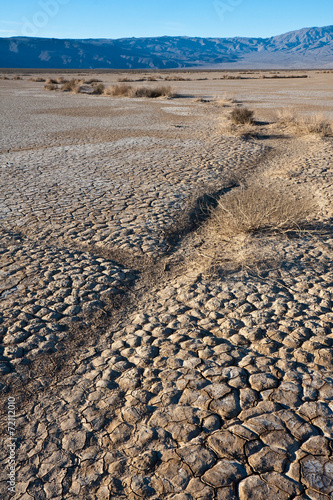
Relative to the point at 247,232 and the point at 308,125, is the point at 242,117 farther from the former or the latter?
the point at 247,232

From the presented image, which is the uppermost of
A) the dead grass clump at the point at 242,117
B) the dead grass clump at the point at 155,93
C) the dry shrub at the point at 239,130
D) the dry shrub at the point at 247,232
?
the dead grass clump at the point at 155,93

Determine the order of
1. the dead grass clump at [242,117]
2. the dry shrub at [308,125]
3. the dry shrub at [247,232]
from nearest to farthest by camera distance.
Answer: the dry shrub at [247,232] → the dry shrub at [308,125] → the dead grass clump at [242,117]

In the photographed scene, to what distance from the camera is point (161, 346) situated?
121 inches

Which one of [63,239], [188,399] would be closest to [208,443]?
[188,399]

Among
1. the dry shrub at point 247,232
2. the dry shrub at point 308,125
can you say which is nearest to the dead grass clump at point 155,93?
the dry shrub at point 308,125

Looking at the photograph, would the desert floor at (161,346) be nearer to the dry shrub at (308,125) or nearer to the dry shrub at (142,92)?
the dry shrub at (308,125)

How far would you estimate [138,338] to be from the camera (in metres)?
3.18

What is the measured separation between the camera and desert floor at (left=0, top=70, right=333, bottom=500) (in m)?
2.16

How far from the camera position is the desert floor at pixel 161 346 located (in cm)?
216

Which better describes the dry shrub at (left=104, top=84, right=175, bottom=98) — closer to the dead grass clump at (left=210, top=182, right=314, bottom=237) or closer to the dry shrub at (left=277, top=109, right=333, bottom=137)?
the dry shrub at (left=277, top=109, right=333, bottom=137)

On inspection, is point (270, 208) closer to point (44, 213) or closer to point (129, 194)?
point (129, 194)

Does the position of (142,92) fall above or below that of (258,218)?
above

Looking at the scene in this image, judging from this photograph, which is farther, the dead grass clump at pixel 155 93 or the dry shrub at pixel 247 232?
the dead grass clump at pixel 155 93

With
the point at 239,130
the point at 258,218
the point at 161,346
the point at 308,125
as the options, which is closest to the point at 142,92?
the point at 239,130
